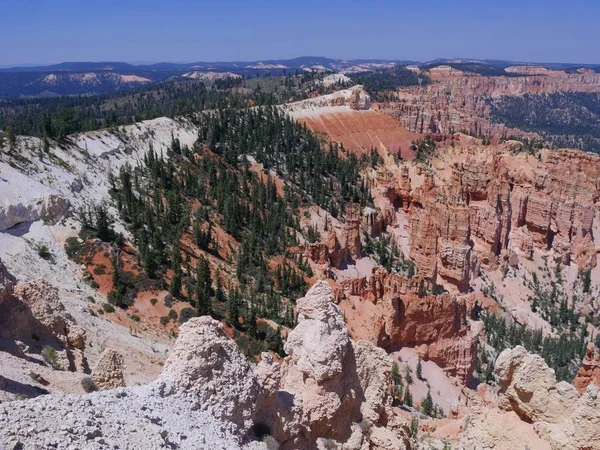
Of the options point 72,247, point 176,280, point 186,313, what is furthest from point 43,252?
point 186,313

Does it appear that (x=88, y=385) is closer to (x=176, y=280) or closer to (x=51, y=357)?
(x=51, y=357)

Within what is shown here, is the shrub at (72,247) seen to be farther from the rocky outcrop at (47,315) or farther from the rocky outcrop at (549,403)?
the rocky outcrop at (549,403)

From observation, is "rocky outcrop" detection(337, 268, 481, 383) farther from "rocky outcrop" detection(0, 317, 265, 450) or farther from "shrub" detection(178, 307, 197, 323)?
"rocky outcrop" detection(0, 317, 265, 450)

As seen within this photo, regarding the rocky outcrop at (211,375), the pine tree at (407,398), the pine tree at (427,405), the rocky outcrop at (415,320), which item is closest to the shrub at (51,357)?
the rocky outcrop at (211,375)

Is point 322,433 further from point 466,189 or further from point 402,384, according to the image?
point 466,189

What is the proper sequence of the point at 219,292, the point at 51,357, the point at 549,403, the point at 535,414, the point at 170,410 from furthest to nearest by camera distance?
the point at 219,292
the point at 51,357
the point at 535,414
the point at 549,403
the point at 170,410

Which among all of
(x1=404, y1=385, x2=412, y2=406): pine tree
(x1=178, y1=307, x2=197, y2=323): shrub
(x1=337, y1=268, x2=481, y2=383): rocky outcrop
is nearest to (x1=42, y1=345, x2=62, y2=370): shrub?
(x1=178, y1=307, x2=197, y2=323): shrub

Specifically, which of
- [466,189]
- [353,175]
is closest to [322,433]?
[466,189]
